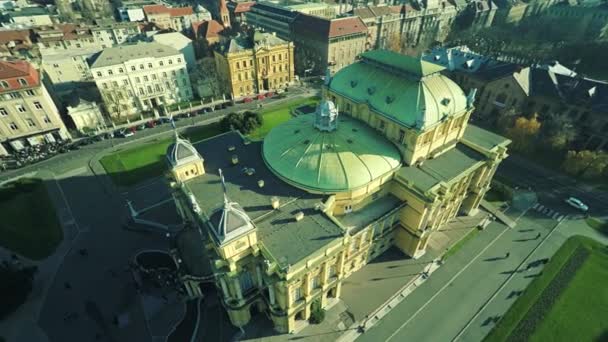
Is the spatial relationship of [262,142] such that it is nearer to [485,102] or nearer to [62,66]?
[485,102]

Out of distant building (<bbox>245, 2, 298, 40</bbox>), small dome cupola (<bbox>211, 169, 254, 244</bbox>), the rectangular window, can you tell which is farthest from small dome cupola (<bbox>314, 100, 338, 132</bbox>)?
distant building (<bbox>245, 2, 298, 40</bbox>)

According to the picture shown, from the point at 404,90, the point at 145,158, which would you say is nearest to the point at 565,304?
the point at 404,90

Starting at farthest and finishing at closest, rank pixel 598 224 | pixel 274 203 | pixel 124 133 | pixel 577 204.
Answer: pixel 124 133
pixel 577 204
pixel 598 224
pixel 274 203

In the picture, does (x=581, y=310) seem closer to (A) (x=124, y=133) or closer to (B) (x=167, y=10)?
(A) (x=124, y=133)

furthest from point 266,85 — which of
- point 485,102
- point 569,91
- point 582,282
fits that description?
point 582,282

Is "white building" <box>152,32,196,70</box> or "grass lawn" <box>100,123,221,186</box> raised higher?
"white building" <box>152,32,196,70</box>

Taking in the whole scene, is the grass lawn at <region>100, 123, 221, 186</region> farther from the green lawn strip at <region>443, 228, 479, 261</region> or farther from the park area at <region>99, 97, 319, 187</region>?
the green lawn strip at <region>443, 228, 479, 261</region>

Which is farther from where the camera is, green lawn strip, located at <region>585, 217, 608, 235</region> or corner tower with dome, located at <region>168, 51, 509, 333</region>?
green lawn strip, located at <region>585, 217, 608, 235</region>

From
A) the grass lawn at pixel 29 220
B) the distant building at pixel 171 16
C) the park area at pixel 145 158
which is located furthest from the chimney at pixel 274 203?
the distant building at pixel 171 16
